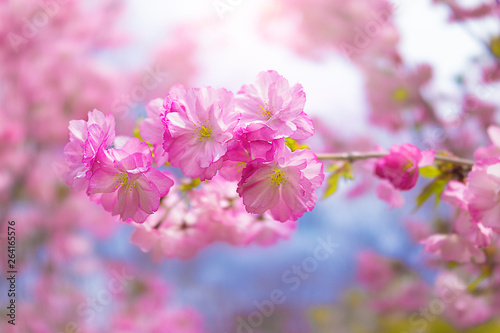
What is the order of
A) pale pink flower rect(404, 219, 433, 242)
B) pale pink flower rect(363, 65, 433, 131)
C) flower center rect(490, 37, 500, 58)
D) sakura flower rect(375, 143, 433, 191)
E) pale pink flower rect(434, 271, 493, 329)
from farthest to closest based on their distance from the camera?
pale pink flower rect(404, 219, 433, 242), pale pink flower rect(363, 65, 433, 131), pale pink flower rect(434, 271, 493, 329), flower center rect(490, 37, 500, 58), sakura flower rect(375, 143, 433, 191)

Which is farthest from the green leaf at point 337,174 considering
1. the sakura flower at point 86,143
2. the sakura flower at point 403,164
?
the sakura flower at point 86,143

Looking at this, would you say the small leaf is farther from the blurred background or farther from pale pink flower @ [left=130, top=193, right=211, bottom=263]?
the blurred background

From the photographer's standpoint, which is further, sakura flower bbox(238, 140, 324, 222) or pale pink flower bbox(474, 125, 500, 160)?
pale pink flower bbox(474, 125, 500, 160)

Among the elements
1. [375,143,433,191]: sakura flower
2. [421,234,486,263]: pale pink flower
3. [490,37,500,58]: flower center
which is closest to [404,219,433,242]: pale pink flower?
[490,37,500,58]: flower center

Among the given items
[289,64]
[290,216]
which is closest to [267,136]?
[290,216]

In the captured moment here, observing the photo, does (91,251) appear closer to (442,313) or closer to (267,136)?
(442,313)

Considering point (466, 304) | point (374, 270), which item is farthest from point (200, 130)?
point (374, 270)

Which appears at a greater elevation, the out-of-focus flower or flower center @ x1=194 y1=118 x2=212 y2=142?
flower center @ x1=194 y1=118 x2=212 y2=142

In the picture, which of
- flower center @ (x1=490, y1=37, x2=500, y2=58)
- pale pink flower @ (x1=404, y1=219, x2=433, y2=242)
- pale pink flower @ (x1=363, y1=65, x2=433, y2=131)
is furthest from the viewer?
pale pink flower @ (x1=404, y1=219, x2=433, y2=242)
